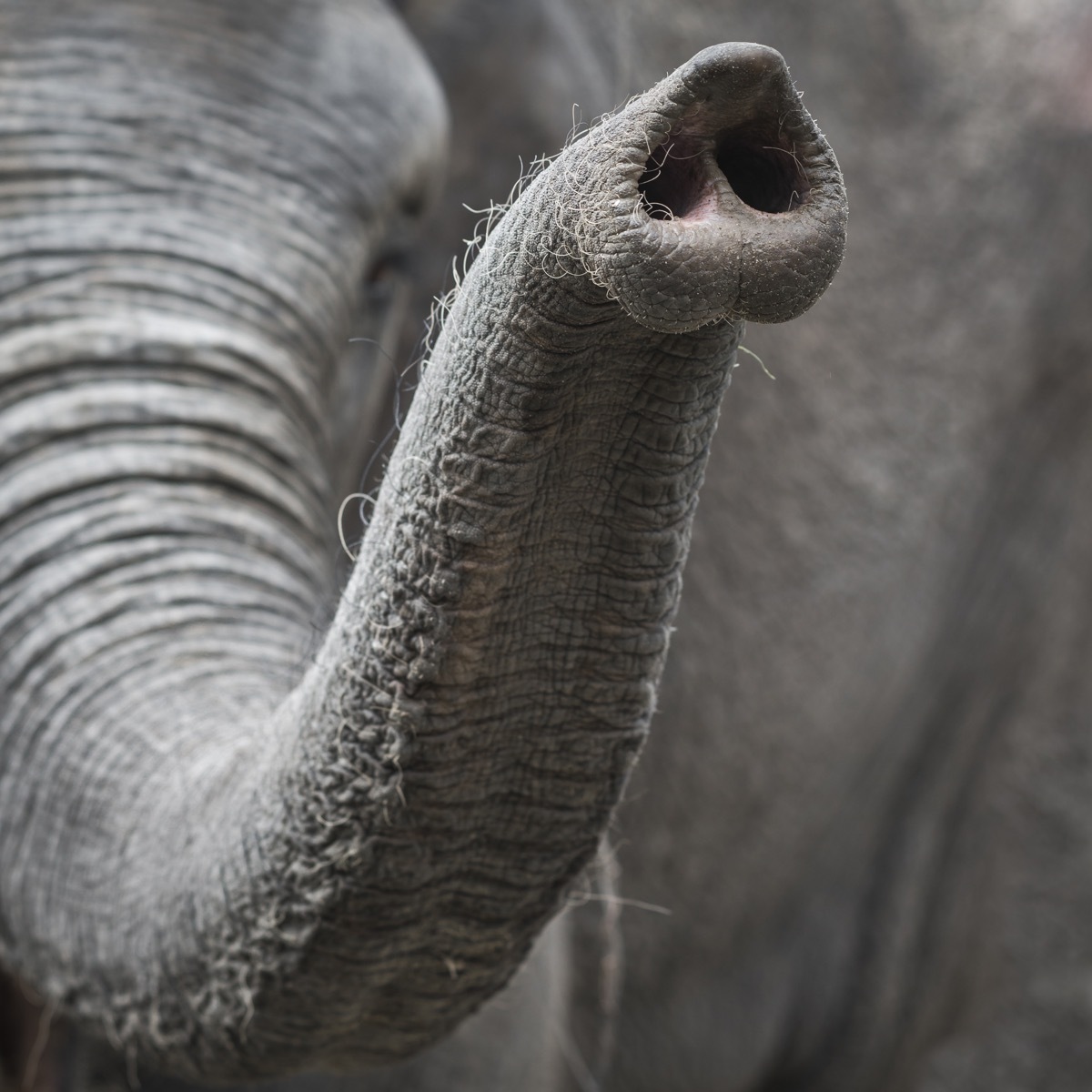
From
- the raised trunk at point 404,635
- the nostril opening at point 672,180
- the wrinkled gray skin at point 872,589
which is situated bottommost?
the raised trunk at point 404,635

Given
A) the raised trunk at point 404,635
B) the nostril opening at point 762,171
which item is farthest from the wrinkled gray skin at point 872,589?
the nostril opening at point 762,171

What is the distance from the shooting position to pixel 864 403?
7.03 ft

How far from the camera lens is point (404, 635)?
26.5 inches

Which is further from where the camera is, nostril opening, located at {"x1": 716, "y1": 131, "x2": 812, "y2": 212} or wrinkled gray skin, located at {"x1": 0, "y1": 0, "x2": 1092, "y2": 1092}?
wrinkled gray skin, located at {"x1": 0, "y1": 0, "x2": 1092, "y2": 1092}

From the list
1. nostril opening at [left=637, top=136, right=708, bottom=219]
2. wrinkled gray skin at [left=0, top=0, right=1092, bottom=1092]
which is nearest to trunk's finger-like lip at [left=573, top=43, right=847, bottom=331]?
nostril opening at [left=637, top=136, right=708, bottom=219]

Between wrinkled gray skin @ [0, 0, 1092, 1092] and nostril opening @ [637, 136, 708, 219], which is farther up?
wrinkled gray skin @ [0, 0, 1092, 1092]

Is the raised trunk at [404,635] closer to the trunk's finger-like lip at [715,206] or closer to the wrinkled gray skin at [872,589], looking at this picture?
the trunk's finger-like lip at [715,206]

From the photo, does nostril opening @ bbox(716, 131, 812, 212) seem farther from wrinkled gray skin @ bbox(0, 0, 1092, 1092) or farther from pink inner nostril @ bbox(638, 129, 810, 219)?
wrinkled gray skin @ bbox(0, 0, 1092, 1092)

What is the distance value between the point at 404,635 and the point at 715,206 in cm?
24

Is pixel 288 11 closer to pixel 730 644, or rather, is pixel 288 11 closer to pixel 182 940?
pixel 182 940

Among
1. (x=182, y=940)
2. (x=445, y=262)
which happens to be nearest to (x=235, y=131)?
(x=445, y=262)

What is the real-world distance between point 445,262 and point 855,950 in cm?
155

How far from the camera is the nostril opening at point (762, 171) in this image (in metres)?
0.52

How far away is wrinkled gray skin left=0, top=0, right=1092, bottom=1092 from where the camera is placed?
199cm
